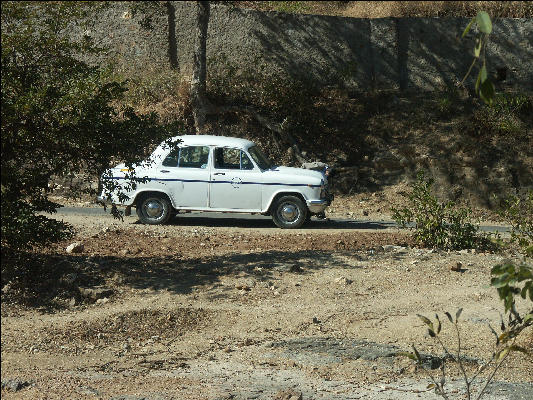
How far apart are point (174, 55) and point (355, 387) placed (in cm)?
1700

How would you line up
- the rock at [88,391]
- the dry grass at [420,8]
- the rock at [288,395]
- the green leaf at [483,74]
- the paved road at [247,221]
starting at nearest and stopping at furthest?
the green leaf at [483,74] → the rock at [288,395] → the rock at [88,391] → the paved road at [247,221] → the dry grass at [420,8]

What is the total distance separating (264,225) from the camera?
15797 mm

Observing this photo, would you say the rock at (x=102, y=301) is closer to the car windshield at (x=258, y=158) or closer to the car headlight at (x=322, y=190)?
→ the car windshield at (x=258, y=158)

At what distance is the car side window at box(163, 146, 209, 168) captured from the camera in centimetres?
1527

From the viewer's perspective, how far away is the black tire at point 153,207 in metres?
15.2

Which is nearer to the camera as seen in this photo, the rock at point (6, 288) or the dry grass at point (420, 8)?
the rock at point (6, 288)

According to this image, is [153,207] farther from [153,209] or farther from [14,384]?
[14,384]

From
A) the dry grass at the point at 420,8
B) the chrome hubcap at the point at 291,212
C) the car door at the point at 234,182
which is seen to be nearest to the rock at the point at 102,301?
the car door at the point at 234,182

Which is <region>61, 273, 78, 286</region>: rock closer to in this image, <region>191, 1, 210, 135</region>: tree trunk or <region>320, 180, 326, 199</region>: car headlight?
<region>320, 180, 326, 199</region>: car headlight

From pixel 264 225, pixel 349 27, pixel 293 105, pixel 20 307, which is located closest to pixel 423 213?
pixel 264 225

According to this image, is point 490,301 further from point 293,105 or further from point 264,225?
point 293,105

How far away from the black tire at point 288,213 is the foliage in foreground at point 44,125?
5599mm

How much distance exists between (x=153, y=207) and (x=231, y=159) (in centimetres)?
174

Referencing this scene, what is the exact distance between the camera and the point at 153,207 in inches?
600
